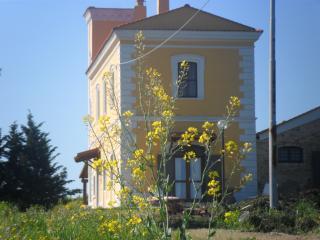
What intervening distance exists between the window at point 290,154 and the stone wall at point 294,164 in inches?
5.1

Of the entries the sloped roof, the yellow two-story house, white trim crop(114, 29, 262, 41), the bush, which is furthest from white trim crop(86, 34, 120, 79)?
the bush

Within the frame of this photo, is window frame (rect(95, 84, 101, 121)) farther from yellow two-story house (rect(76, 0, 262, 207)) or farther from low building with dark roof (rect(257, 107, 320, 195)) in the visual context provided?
low building with dark roof (rect(257, 107, 320, 195))

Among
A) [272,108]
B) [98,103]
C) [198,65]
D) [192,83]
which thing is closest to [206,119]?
[192,83]

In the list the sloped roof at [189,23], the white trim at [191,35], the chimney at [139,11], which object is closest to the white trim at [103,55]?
the white trim at [191,35]

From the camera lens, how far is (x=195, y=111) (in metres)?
28.4

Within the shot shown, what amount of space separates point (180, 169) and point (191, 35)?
5.06m

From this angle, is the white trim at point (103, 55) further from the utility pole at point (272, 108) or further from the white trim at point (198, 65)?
the utility pole at point (272, 108)

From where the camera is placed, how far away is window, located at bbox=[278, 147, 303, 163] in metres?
30.6

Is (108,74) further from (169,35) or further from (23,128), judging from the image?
(23,128)

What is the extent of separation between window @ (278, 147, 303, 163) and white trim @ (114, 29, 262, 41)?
5010 mm

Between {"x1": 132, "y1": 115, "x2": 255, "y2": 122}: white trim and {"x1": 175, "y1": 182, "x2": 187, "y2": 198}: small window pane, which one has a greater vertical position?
{"x1": 132, "y1": 115, "x2": 255, "y2": 122}: white trim

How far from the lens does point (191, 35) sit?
28203 mm

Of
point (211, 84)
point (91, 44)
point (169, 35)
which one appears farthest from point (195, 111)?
point (91, 44)

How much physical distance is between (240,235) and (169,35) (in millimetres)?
15116
